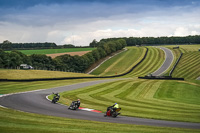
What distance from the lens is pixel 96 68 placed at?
12750cm

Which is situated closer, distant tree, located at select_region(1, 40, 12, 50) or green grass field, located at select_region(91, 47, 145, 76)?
green grass field, located at select_region(91, 47, 145, 76)

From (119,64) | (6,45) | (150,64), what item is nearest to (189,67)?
(150,64)

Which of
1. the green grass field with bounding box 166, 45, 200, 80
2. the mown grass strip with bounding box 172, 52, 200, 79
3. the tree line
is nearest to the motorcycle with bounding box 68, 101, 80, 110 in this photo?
the green grass field with bounding box 166, 45, 200, 80

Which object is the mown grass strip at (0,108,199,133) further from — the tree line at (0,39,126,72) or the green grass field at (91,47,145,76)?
the green grass field at (91,47,145,76)

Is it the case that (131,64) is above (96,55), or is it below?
below

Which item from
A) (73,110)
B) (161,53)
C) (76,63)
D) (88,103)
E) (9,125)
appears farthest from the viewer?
(161,53)

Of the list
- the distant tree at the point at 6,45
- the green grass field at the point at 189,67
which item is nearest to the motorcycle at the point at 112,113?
the green grass field at the point at 189,67

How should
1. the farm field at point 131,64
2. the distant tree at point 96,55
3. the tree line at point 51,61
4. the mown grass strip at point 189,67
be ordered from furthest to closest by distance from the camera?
1. the distant tree at point 96,55
2. the farm field at point 131,64
3. the tree line at point 51,61
4. the mown grass strip at point 189,67

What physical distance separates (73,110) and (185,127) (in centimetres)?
1125

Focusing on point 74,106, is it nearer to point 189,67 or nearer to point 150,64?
point 189,67

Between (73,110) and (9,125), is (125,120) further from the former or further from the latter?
(9,125)

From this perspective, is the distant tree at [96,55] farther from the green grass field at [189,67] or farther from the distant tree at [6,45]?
the distant tree at [6,45]

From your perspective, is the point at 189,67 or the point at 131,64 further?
the point at 131,64

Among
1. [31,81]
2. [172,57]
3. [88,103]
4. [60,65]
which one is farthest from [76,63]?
[88,103]
